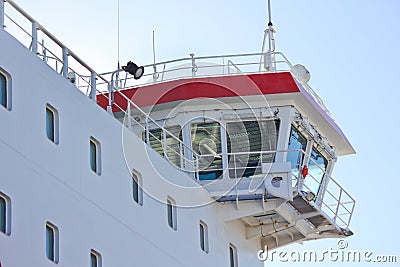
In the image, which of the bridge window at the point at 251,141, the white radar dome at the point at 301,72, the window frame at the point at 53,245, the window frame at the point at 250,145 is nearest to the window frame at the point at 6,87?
the window frame at the point at 53,245

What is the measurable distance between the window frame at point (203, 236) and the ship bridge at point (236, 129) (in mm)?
749

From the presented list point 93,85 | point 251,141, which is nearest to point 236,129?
point 251,141

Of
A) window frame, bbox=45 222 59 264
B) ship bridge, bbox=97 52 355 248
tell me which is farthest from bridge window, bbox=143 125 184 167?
window frame, bbox=45 222 59 264

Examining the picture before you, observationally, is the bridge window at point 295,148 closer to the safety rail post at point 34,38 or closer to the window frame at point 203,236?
the window frame at point 203,236

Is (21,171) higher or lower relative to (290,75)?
lower

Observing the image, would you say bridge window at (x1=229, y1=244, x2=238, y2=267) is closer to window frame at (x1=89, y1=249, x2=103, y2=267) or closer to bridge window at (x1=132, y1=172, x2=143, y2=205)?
bridge window at (x1=132, y1=172, x2=143, y2=205)

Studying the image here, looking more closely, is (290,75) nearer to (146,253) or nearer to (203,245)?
(203,245)

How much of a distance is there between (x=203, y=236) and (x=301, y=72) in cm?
484

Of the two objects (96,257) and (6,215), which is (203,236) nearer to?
(96,257)

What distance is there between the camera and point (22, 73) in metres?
17.0

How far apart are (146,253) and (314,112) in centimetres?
640

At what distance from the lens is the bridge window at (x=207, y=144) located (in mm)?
23984

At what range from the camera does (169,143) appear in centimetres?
2405

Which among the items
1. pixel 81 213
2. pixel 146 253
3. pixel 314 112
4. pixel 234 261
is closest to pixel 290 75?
pixel 314 112
